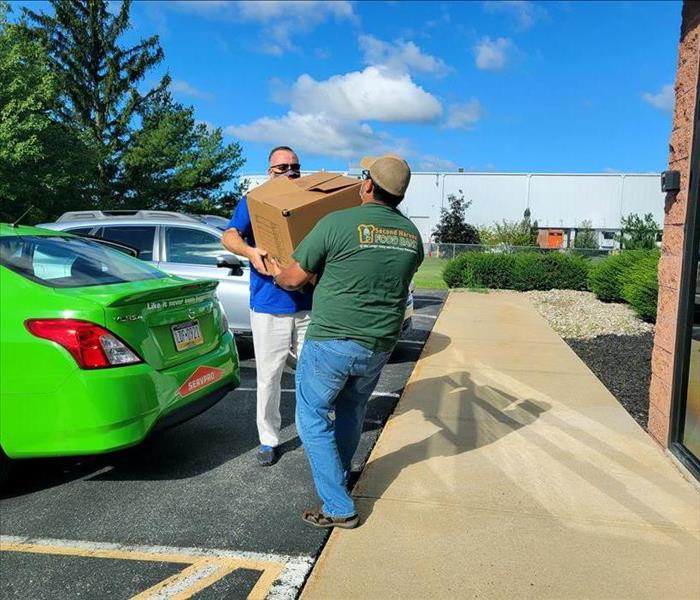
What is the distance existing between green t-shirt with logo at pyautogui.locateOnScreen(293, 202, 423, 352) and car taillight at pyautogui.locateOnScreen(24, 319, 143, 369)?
1.17 meters

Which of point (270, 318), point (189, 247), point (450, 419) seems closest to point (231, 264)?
point (189, 247)

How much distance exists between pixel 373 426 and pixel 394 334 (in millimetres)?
2166

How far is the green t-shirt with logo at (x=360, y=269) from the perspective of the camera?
9.14 feet

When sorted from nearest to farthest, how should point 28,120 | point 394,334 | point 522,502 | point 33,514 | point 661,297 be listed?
point 394,334
point 33,514
point 522,502
point 661,297
point 28,120

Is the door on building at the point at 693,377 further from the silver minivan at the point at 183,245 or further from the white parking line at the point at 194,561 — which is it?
the silver minivan at the point at 183,245

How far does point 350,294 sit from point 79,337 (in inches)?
58.1

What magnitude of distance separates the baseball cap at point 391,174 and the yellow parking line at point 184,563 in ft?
6.20

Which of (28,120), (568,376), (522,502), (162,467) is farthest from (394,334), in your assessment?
(28,120)

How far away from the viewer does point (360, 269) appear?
279 cm

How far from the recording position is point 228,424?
4898 millimetres

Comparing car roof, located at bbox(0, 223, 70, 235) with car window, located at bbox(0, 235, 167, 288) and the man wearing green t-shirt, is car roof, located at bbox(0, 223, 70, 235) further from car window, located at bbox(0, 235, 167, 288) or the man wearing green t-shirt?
the man wearing green t-shirt

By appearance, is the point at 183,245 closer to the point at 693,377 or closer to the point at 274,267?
the point at 274,267

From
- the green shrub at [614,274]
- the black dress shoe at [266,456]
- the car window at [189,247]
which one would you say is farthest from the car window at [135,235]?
the green shrub at [614,274]

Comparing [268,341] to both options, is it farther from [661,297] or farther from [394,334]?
[661,297]
